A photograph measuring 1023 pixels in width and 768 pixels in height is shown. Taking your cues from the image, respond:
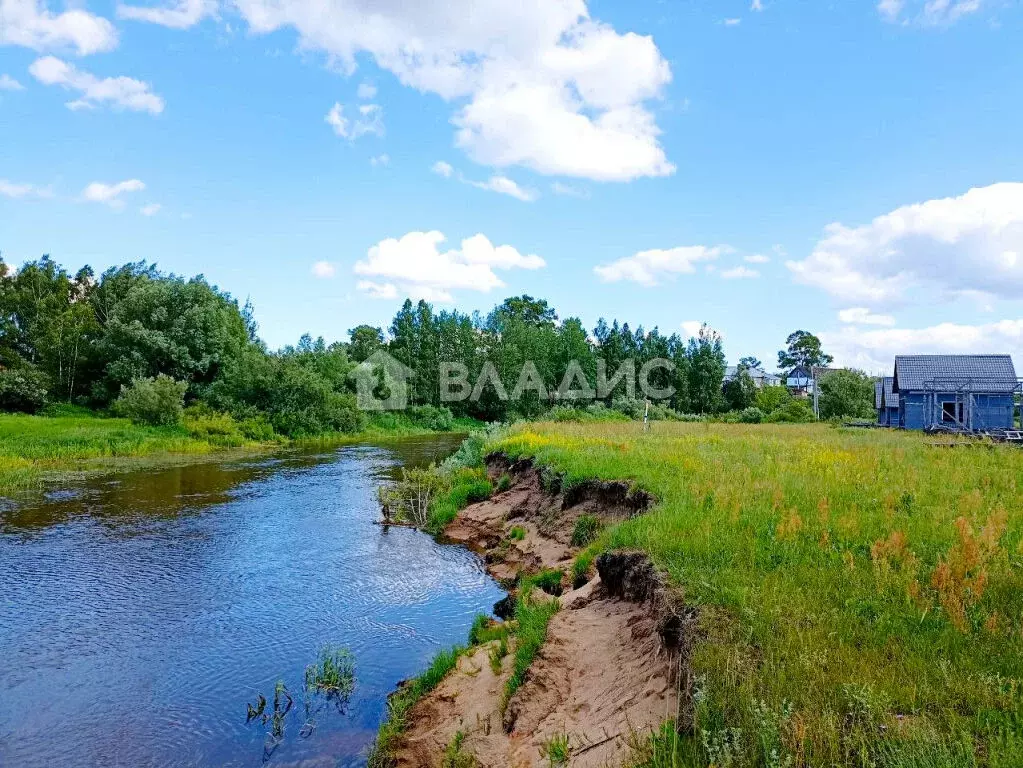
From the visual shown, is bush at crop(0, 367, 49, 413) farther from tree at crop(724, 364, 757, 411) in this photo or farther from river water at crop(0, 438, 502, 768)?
tree at crop(724, 364, 757, 411)

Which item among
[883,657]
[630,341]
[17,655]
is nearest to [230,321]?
[630,341]

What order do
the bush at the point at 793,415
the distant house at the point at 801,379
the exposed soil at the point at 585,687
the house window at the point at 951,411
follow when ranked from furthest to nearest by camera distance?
the distant house at the point at 801,379 → the bush at the point at 793,415 → the house window at the point at 951,411 → the exposed soil at the point at 585,687

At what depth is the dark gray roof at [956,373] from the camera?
1415 inches

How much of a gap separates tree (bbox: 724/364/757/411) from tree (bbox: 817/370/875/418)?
1042cm

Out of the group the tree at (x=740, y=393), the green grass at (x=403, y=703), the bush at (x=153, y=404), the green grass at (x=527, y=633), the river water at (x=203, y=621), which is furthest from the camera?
the tree at (x=740, y=393)

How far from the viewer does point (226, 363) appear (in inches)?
2007

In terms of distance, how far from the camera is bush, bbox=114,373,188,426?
129ft

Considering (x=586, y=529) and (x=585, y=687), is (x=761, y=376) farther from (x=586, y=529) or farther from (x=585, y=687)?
(x=585, y=687)

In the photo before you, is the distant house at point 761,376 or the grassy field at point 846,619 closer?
the grassy field at point 846,619

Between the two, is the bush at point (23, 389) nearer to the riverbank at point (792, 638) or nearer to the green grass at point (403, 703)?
the riverbank at point (792, 638)

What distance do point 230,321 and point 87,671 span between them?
5158 centimetres

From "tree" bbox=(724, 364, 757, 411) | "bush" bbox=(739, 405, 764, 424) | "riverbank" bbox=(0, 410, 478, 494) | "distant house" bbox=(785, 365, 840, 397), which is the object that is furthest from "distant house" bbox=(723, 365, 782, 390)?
"riverbank" bbox=(0, 410, 478, 494)

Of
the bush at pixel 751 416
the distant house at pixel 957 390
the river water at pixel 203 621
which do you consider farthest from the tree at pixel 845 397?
the river water at pixel 203 621

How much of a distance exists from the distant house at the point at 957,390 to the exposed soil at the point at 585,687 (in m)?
33.7
